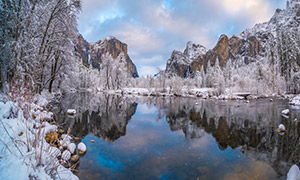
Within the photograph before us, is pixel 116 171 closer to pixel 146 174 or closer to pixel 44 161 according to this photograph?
pixel 146 174

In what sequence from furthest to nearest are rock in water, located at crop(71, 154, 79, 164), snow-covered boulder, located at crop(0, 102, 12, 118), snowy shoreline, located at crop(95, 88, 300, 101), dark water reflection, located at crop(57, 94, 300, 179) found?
snowy shoreline, located at crop(95, 88, 300, 101), rock in water, located at crop(71, 154, 79, 164), dark water reflection, located at crop(57, 94, 300, 179), snow-covered boulder, located at crop(0, 102, 12, 118)

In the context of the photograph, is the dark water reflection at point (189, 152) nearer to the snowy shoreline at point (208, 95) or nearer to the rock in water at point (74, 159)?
the rock in water at point (74, 159)

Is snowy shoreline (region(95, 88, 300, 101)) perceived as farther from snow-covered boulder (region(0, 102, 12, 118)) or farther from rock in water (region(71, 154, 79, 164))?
snow-covered boulder (region(0, 102, 12, 118))

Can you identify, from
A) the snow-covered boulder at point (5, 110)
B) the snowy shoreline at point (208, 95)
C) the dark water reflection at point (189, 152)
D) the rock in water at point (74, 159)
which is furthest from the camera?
the snowy shoreline at point (208, 95)

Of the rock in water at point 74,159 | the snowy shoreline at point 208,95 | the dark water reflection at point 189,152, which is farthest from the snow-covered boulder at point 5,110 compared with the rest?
the snowy shoreline at point 208,95

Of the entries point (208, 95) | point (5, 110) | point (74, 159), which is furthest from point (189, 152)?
point (208, 95)

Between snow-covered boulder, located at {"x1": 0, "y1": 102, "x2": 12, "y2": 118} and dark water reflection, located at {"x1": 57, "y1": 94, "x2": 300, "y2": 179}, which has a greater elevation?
snow-covered boulder, located at {"x1": 0, "y1": 102, "x2": 12, "y2": 118}

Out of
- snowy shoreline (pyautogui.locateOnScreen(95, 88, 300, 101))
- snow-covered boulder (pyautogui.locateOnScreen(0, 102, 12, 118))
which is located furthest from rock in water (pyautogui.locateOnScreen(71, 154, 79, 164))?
snowy shoreline (pyautogui.locateOnScreen(95, 88, 300, 101))

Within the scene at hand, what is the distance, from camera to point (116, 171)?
4844mm

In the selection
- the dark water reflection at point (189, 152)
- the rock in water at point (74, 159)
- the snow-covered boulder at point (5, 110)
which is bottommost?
the dark water reflection at point (189, 152)

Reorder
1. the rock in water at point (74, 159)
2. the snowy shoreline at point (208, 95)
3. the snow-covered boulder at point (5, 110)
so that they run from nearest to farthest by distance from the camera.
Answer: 1. the snow-covered boulder at point (5, 110)
2. the rock in water at point (74, 159)
3. the snowy shoreline at point (208, 95)

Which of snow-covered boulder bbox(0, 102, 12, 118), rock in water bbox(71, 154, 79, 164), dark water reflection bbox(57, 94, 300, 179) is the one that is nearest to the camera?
snow-covered boulder bbox(0, 102, 12, 118)

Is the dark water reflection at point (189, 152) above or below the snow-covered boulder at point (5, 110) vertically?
below

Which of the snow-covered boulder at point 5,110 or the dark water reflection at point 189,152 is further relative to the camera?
the dark water reflection at point 189,152
